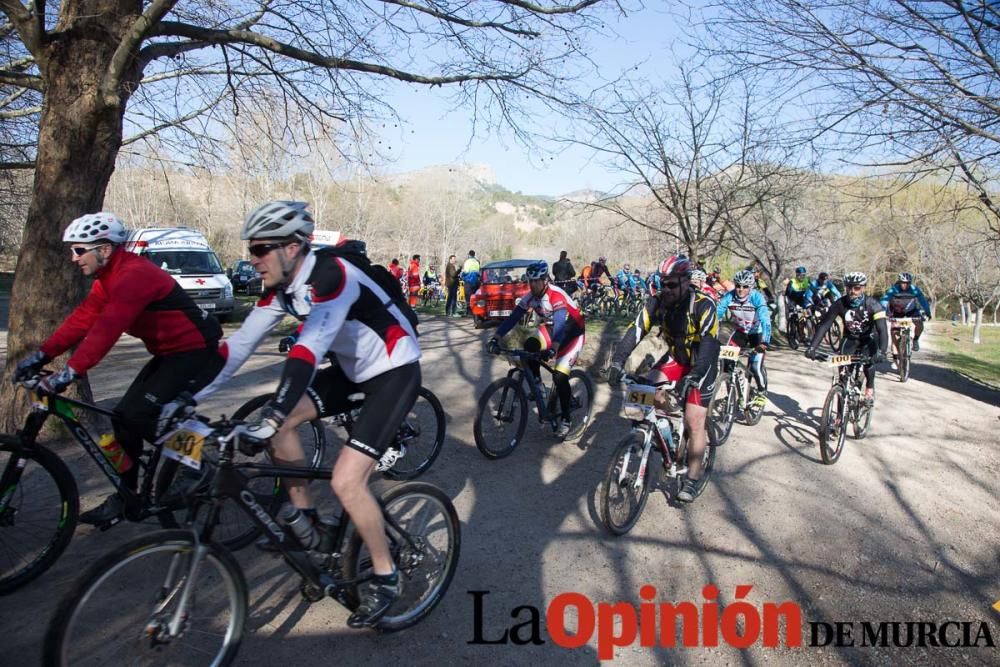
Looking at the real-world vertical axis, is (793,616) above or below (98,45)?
below

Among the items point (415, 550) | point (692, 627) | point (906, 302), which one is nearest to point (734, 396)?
point (692, 627)

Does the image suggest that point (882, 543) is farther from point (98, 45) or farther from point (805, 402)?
point (98, 45)

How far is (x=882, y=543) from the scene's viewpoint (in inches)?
204

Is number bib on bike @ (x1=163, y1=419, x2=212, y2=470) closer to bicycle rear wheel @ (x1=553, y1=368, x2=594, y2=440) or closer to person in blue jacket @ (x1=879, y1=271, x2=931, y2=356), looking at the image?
bicycle rear wheel @ (x1=553, y1=368, x2=594, y2=440)

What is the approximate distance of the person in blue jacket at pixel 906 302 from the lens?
13039 mm

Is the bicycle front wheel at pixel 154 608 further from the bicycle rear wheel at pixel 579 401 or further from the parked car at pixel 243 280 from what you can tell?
the parked car at pixel 243 280

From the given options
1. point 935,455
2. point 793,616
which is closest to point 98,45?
point 793,616

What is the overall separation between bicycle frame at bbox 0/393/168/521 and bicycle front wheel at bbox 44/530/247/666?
146 centimetres

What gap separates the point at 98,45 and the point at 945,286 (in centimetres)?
4589

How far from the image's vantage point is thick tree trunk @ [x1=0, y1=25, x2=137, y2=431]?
5.54 metres

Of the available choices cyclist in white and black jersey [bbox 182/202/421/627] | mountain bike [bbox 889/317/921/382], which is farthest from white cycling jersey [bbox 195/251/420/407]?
mountain bike [bbox 889/317/921/382]

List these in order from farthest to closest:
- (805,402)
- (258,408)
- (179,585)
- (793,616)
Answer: (805,402), (258,408), (793,616), (179,585)

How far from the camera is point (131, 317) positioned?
3.85 m

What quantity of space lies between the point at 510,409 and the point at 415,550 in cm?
318
